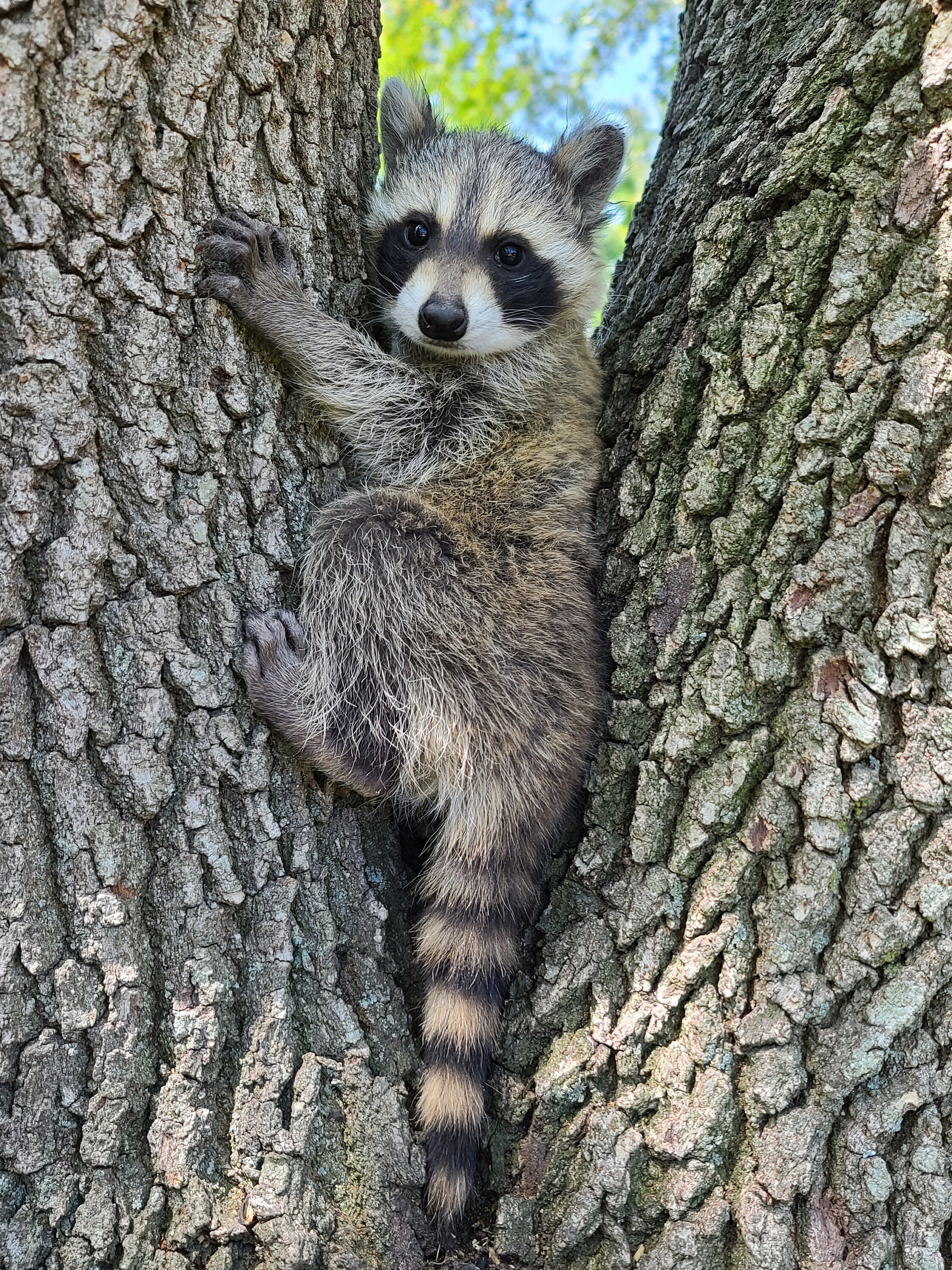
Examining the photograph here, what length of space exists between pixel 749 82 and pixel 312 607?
1758mm

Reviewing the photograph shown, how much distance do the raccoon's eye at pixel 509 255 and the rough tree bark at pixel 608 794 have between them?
107 centimetres

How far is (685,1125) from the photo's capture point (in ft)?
6.52

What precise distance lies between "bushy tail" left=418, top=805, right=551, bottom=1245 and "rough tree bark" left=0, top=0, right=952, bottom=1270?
0.07 m

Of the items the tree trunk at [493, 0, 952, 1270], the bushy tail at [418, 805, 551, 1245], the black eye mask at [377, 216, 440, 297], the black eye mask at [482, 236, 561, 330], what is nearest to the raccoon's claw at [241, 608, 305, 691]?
the bushy tail at [418, 805, 551, 1245]

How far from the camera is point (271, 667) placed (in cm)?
223

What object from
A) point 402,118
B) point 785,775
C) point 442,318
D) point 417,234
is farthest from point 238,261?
point 402,118

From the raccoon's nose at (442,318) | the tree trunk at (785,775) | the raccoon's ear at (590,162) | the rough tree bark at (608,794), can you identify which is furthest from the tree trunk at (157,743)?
the raccoon's ear at (590,162)

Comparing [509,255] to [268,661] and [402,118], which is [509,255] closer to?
[402,118]

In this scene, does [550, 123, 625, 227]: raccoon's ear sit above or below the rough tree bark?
above

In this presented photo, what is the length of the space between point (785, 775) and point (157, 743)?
1289 millimetres

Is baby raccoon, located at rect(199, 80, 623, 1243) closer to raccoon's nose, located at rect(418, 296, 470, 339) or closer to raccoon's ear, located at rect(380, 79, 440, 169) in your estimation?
raccoon's nose, located at rect(418, 296, 470, 339)

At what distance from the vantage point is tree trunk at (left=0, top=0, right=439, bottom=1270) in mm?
1854

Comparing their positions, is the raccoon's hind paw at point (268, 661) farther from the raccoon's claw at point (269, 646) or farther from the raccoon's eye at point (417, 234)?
the raccoon's eye at point (417, 234)

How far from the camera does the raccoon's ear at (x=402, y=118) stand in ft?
11.4
